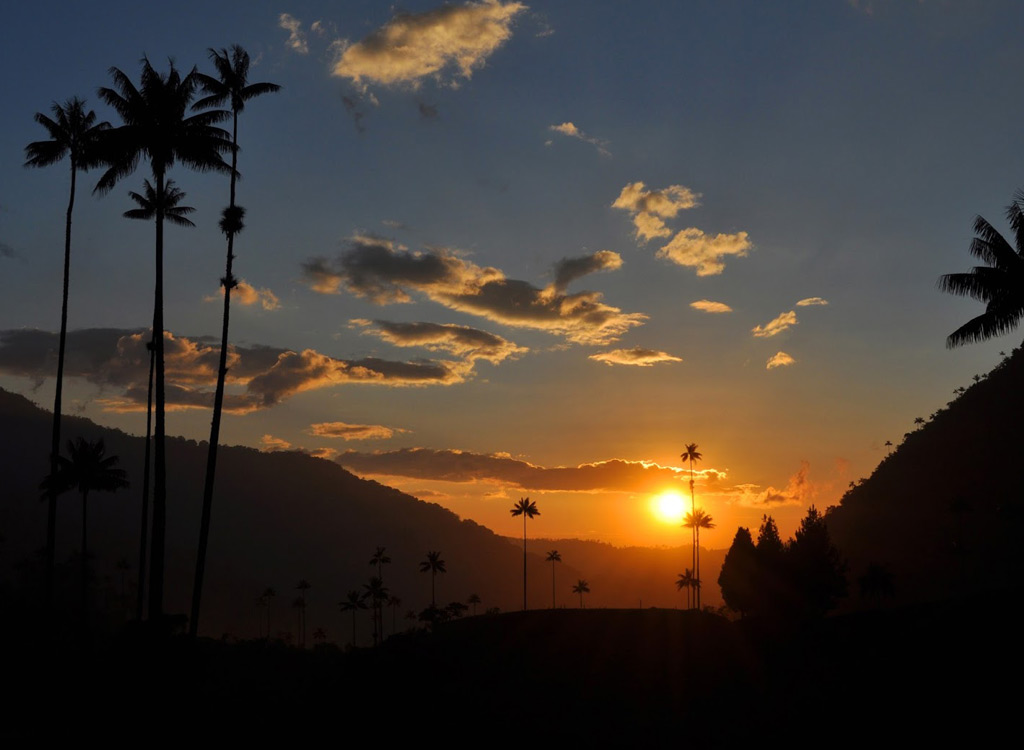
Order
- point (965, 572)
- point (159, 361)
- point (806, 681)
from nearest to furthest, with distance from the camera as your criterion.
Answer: point (159, 361) → point (806, 681) → point (965, 572)

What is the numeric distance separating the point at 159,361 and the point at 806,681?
41.0m

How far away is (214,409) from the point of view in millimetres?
44688

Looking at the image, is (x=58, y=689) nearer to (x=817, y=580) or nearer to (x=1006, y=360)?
(x=817, y=580)

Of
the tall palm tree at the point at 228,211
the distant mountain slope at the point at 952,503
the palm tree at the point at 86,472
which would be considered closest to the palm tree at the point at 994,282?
the tall palm tree at the point at 228,211

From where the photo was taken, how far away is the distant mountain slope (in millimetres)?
120250

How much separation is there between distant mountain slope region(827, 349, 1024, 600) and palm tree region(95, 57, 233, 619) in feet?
328

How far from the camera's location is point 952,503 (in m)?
113

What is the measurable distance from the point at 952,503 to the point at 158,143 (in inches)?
4322

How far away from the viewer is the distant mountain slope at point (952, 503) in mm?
120250

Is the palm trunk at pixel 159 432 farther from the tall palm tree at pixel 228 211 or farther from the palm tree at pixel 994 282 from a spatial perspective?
the palm tree at pixel 994 282

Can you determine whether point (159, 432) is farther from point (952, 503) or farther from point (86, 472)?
point (952, 503)

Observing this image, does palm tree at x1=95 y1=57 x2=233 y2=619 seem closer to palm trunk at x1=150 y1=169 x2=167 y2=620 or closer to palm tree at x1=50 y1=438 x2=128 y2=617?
palm trunk at x1=150 y1=169 x2=167 y2=620

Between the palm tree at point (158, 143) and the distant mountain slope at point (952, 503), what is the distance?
328 feet

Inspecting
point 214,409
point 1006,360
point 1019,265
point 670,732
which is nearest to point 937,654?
point 670,732
